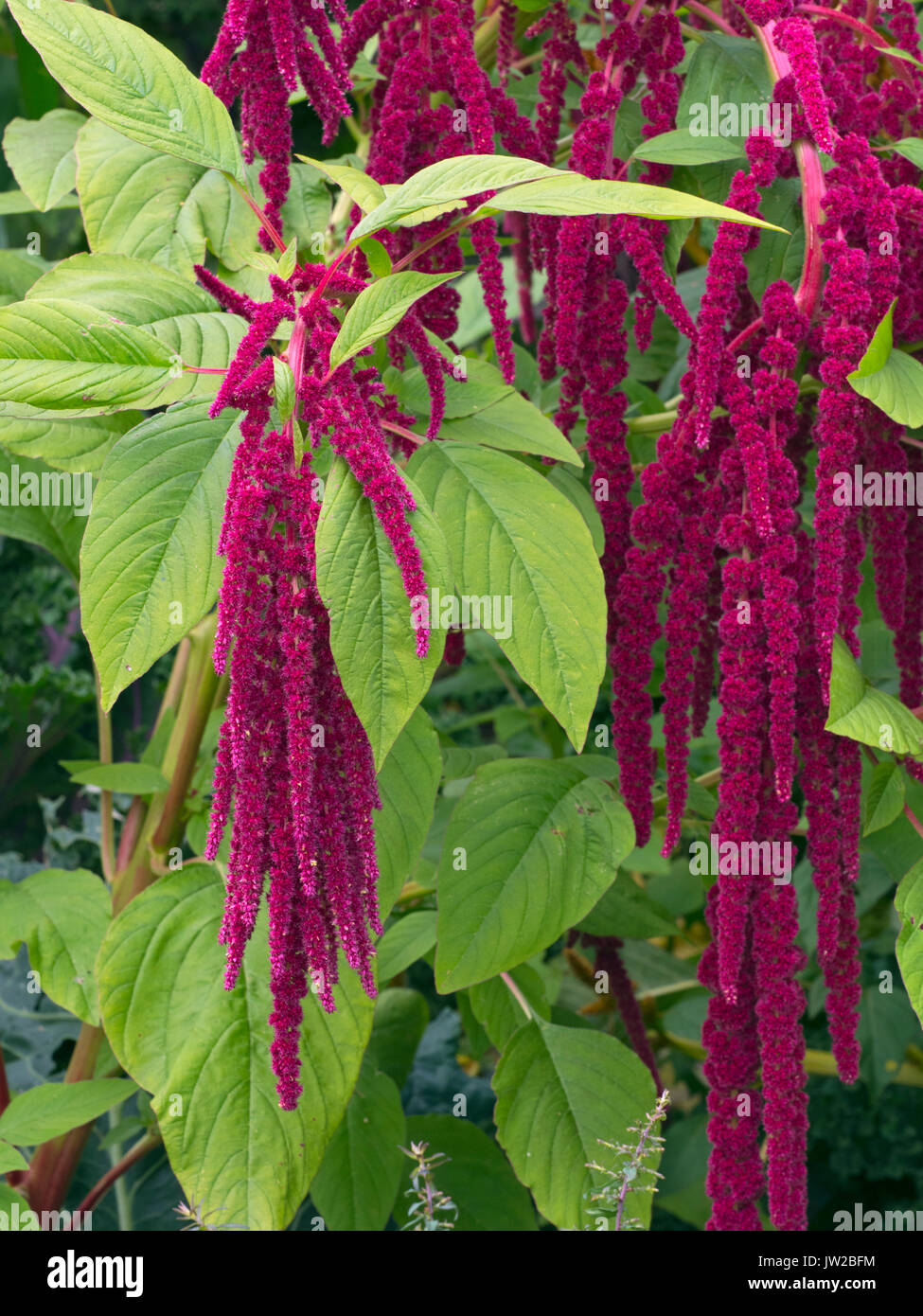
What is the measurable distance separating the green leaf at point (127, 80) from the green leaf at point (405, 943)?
22.3 inches

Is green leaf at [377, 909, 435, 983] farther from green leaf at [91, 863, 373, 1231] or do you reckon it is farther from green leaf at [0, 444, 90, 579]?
green leaf at [0, 444, 90, 579]

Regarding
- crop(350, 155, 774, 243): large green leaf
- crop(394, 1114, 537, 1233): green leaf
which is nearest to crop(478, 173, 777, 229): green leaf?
crop(350, 155, 774, 243): large green leaf

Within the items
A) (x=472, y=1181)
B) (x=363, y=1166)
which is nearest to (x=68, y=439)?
(x=363, y=1166)

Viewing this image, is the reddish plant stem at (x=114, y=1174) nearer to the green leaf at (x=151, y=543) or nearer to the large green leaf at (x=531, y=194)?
the green leaf at (x=151, y=543)

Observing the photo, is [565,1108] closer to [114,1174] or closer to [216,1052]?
[216,1052]

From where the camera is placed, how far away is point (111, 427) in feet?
2.49

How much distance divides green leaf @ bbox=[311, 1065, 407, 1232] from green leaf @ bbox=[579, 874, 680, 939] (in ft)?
0.70

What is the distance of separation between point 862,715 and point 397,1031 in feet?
2.11

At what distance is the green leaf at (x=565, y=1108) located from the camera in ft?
2.53

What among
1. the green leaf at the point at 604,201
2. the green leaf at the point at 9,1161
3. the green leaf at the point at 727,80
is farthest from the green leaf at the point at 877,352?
the green leaf at the point at 9,1161

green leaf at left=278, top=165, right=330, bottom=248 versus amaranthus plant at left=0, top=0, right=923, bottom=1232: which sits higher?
green leaf at left=278, top=165, right=330, bottom=248

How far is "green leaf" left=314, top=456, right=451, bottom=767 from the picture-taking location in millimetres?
476
